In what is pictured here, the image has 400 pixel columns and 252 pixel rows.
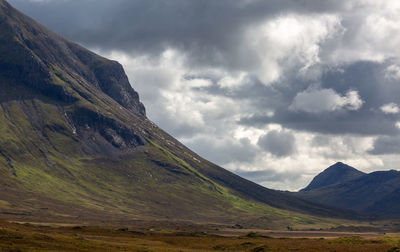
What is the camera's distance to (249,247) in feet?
402

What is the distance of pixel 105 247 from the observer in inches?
3846

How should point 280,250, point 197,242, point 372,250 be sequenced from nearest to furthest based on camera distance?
point 372,250 → point 280,250 → point 197,242

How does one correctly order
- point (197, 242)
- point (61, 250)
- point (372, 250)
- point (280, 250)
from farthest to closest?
point (197, 242), point (280, 250), point (372, 250), point (61, 250)

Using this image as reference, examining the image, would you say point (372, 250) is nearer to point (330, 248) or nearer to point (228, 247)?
point (330, 248)

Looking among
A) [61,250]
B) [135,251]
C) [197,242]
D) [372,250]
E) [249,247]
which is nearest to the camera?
[61,250]

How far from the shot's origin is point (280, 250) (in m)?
107

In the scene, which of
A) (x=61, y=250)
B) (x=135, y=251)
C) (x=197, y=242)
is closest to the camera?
(x=61, y=250)

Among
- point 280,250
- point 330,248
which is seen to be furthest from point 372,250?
point 280,250

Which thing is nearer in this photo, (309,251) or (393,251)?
(393,251)

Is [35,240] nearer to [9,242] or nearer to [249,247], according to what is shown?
[9,242]

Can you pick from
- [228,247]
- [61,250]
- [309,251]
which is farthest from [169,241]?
[61,250]

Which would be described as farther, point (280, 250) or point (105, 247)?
point (280, 250)

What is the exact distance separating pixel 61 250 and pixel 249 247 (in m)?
56.5

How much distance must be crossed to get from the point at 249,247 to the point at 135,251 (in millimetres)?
40969
